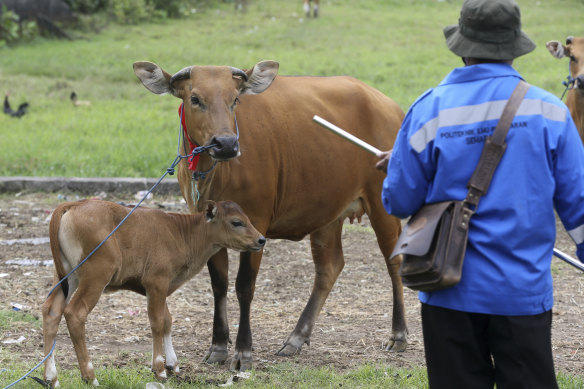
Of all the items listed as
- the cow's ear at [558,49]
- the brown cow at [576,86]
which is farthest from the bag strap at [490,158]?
the cow's ear at [558,49]

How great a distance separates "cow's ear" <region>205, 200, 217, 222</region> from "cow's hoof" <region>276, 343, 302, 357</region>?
1248 mm

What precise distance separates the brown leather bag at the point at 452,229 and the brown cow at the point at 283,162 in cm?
198

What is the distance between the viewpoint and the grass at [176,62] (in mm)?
12023

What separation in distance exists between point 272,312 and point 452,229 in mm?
4042

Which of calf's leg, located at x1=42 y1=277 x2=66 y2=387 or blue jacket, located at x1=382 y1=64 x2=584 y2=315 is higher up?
blue jacket, located at x1=382 y1=64 x2=584 y2=315

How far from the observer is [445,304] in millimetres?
3439

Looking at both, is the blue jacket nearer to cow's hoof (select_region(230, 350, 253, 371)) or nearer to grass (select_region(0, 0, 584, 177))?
cow's hoof (select_region(230, 350, 253, 371))

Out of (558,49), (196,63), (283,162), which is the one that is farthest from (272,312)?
(196,63)

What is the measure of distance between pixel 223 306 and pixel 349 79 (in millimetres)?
2159

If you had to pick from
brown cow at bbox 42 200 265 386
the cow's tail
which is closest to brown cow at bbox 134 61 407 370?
brown cow at bbox 42 200 265 386

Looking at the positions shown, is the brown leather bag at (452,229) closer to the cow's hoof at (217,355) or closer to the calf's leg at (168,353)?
the calf's leg at (168,353)

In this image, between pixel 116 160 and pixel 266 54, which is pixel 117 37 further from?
pixel 116 160

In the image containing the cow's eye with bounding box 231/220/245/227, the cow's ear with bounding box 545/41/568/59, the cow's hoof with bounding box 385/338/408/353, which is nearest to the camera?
the cow's eye with bounding box 231/220/245/227

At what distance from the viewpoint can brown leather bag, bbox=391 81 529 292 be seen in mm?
3307
